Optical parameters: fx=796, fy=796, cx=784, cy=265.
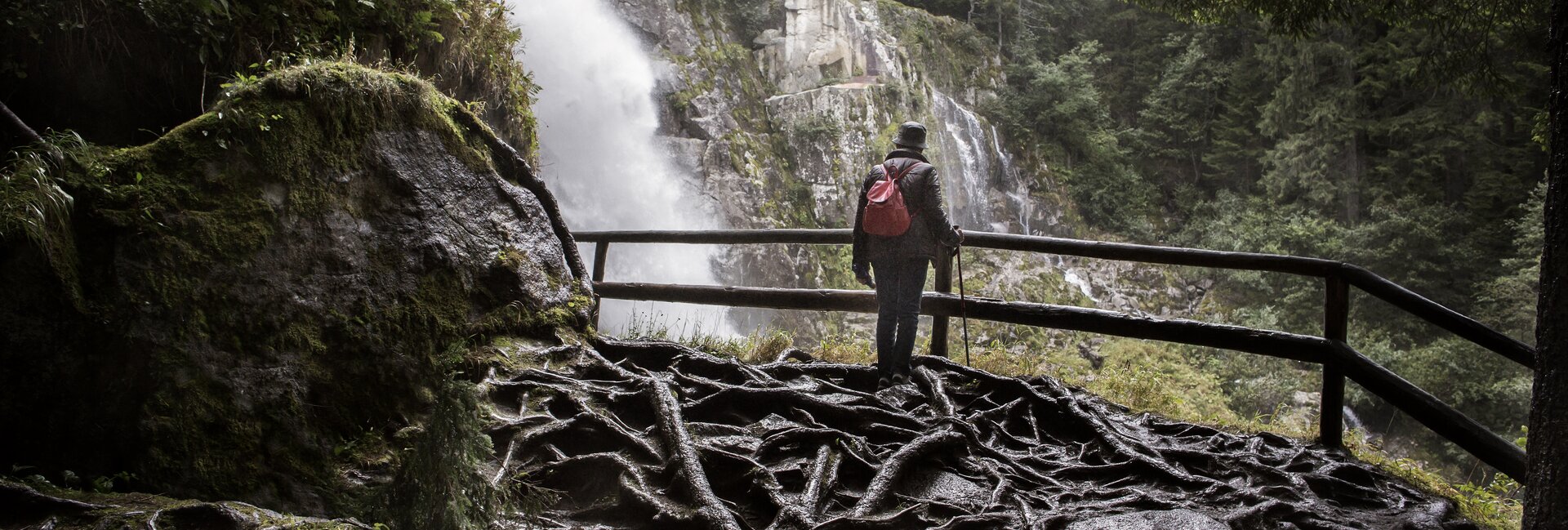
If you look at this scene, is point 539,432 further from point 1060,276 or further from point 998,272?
point 1060,276

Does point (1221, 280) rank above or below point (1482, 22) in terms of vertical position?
below

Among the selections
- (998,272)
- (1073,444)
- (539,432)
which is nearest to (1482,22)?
(1073,444)

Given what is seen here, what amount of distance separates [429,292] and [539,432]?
1.09 meters

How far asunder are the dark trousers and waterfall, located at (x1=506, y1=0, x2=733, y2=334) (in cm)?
1243

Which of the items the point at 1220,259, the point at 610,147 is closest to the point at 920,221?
the point at 1220,259

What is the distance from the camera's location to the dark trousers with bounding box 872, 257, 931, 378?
4.82m

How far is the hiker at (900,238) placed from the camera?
4703 mm

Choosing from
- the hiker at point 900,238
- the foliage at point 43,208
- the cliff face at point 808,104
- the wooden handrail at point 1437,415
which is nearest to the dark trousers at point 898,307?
the hiker at point 900,238

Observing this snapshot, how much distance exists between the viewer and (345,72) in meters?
4.08

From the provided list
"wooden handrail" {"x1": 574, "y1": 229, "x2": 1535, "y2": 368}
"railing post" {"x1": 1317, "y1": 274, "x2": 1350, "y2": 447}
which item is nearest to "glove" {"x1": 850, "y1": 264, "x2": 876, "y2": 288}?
"wooden handrail" {"x1": 574, "y1": 229, "x2": 1535, "y2": 368}

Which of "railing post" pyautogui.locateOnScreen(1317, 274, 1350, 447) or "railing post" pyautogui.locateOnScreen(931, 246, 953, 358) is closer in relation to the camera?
"railing post" pyautogui.locateOnScreen(1317, 274, 1350, 447)

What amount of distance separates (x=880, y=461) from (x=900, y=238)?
152cm

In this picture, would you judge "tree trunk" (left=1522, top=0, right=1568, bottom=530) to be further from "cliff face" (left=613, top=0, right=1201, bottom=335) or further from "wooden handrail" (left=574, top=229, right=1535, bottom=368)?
"cliff face" (left=613, top=0, right=1201, bottom=335)

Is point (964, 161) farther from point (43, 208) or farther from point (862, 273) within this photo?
point (43, 208)
